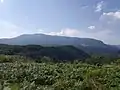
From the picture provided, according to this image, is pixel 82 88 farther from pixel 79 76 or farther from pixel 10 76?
pixel 10 76

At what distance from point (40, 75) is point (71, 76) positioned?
1510 millimetres

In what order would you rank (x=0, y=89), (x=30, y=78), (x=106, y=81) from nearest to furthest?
(x=0, y=89)
(x=106, y=81)
(x=30, y=78)

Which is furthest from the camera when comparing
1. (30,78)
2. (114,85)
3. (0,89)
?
(30,78)

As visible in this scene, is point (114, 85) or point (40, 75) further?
point (40, 75)

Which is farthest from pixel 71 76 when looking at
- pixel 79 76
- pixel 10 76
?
pixel 10 76

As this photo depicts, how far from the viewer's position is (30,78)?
1079 centimetres

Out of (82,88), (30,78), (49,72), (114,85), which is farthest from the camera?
(49,72)

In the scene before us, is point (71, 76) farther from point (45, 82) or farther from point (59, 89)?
point (59, 89)

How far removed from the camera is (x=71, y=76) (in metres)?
10.8

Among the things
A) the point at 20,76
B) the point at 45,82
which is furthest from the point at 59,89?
the point at 20,76

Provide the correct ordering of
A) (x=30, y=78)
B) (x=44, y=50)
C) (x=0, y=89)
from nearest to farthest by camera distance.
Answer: (x=0, y=89) < (x=30, y=78) < (x=44, y=50)

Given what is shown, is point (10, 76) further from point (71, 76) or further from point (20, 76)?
point (71, 76)

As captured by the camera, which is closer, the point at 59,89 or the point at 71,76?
the point at 59,89

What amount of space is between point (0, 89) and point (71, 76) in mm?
3803
